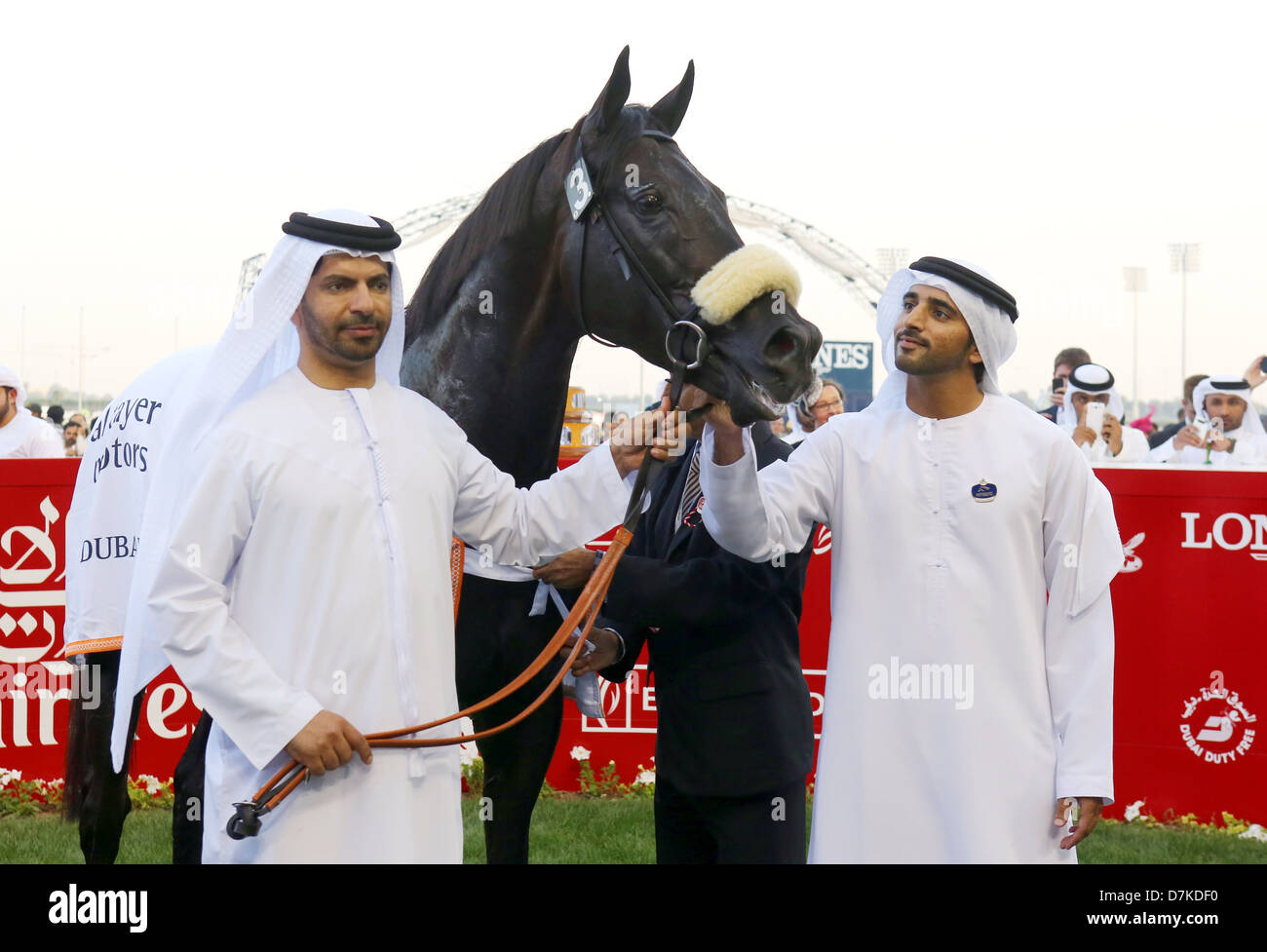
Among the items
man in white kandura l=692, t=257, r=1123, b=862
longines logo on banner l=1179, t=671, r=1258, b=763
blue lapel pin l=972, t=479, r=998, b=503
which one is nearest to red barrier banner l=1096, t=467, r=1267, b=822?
longines logo on banner l=1179, t=671, r=1258, b=763

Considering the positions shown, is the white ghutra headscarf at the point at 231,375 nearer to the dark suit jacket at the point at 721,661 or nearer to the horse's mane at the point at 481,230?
the horse's mane at the point at 481,230

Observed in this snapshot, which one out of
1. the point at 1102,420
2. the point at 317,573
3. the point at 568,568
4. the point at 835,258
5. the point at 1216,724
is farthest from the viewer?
the point at 835,258

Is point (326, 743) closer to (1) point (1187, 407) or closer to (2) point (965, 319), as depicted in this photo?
A: (2) point (965, 319)

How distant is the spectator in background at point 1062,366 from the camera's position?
8.58 m

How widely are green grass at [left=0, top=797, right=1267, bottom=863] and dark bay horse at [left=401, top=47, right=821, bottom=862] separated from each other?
206 cm

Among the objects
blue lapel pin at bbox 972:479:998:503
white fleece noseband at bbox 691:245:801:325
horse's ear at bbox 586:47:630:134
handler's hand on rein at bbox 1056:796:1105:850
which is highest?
horse's ear at bbox 586:47:630:134

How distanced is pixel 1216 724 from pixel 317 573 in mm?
4662

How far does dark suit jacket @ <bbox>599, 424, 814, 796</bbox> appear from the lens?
9.90 ft

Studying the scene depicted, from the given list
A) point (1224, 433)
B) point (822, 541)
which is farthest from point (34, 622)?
point (1224, 433)

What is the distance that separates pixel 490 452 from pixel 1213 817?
166 inches

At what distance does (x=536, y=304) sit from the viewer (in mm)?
3156

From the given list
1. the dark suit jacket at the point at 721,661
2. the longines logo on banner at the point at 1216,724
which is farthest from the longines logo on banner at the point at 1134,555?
the dark suit jacket at the point at 721,661

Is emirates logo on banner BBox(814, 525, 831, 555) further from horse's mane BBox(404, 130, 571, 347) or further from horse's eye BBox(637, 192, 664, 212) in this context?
horse's eye BBox(637, 192, 664, 212)
